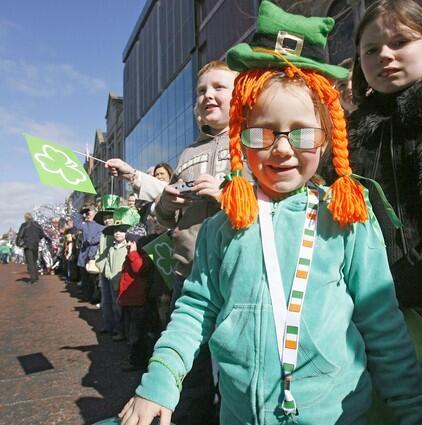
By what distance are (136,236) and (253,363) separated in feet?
13.0

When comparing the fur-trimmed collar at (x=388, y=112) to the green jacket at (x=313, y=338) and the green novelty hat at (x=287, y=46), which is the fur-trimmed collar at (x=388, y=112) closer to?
the green novelty hat at (x=287, y=46)

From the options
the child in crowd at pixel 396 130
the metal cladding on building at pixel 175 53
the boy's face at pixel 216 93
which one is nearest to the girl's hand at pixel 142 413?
the child in crowd at pixel 396 130

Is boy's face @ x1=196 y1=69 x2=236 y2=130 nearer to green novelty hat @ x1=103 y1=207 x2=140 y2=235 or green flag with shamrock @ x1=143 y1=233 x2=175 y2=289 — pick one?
green flag with shamrock @ x1=143 y1=233 x2=175 y2=289

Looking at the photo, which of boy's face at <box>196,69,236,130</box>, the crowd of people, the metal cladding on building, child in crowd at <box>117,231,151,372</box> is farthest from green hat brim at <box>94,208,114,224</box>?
the crowd of people

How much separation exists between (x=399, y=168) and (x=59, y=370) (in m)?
3.70

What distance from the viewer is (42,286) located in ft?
41.9

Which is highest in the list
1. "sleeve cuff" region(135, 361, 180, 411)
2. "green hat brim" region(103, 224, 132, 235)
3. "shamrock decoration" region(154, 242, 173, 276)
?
"green hat brim" region(103, 224, 132, 235)

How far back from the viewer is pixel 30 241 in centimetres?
1390

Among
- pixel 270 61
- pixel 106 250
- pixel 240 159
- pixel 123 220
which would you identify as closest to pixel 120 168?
pixel 240 159

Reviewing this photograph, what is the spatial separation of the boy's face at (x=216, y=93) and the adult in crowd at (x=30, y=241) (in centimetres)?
1288

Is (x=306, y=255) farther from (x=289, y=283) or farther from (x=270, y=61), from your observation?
(x=270, y=61)

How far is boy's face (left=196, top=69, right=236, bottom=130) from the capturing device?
7.27 ft

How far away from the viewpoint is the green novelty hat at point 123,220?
5453 mm

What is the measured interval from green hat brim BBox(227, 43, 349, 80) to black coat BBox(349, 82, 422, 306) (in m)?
0.32
